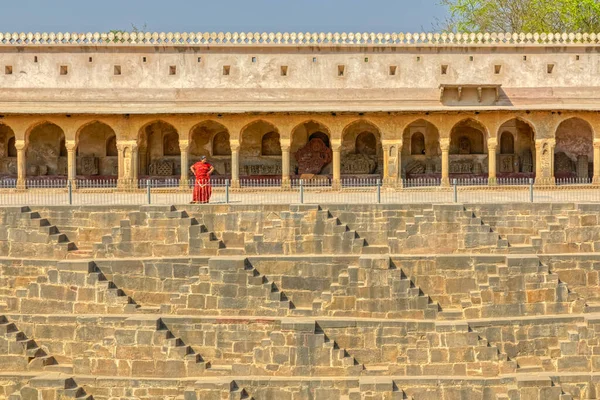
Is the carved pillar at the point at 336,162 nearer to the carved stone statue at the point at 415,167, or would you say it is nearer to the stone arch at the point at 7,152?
the carved stone statue at the point at 415,167

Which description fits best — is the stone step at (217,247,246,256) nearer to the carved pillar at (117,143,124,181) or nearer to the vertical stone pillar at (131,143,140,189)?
the vertical stone pillar at (131,143,140,189)

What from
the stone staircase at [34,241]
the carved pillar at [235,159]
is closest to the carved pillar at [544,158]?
the carved pillar at [235,159]

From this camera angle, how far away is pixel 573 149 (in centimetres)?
2891

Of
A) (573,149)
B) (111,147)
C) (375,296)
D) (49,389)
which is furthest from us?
(111,147)

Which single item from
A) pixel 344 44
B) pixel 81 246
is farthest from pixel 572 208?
pixel 344 44

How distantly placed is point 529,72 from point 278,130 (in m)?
→ 8.77

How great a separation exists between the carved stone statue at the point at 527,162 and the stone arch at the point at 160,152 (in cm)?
1159

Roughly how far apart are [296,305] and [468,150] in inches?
607

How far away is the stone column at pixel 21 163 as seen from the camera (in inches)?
1024

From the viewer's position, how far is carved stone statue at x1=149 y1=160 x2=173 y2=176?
2866 centimetres

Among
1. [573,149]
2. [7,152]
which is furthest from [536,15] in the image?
[7,152]

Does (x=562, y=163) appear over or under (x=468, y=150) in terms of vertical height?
under

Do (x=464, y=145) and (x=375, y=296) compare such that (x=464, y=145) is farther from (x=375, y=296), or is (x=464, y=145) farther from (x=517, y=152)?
(x=375, y=296)

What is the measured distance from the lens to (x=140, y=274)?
15.7 meters
